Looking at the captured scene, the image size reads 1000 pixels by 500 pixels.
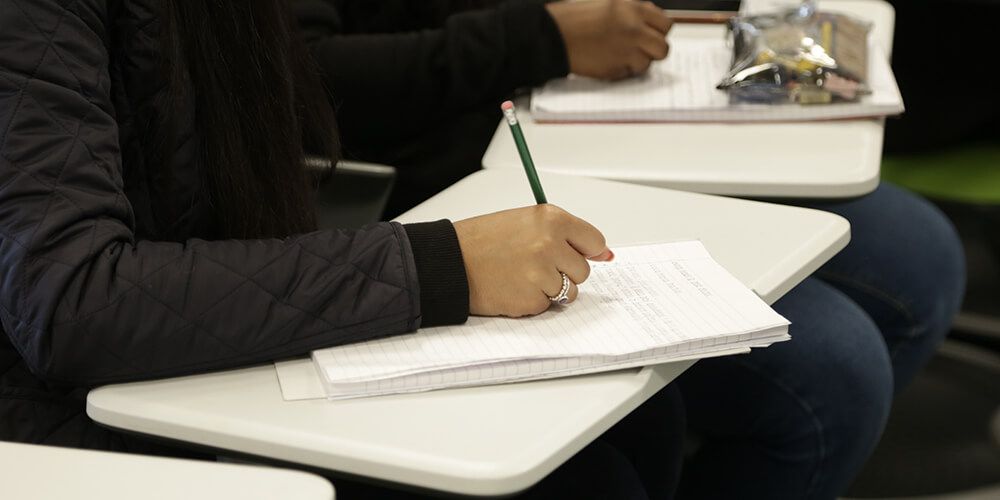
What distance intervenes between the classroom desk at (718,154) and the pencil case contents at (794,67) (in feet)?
0.15

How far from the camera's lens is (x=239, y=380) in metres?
0.85

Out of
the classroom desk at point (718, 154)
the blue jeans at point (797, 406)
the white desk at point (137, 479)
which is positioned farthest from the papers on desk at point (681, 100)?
the white desk at point (137, 479)

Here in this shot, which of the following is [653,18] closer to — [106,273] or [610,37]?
[610,37]

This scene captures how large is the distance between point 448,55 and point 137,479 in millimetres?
801

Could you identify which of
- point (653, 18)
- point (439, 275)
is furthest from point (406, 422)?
point (653, 18)

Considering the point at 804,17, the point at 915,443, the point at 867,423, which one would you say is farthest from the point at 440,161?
the point at 915,443

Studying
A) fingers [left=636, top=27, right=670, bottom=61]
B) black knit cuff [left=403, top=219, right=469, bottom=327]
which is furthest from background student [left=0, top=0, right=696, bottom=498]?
fingers [left=636, top=27, right=670, bottom=61]

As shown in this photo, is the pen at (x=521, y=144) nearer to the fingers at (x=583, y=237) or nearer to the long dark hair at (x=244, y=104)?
the fingers at (x=583, y=237)

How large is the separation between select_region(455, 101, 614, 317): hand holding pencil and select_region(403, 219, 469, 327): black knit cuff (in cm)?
1

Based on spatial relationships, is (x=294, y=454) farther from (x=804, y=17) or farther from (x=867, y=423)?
(x=804, y=17)

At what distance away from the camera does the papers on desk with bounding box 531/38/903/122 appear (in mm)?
1347

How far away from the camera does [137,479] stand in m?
0.75

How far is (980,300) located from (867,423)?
1235mm

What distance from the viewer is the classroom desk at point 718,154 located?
1.21 meters
